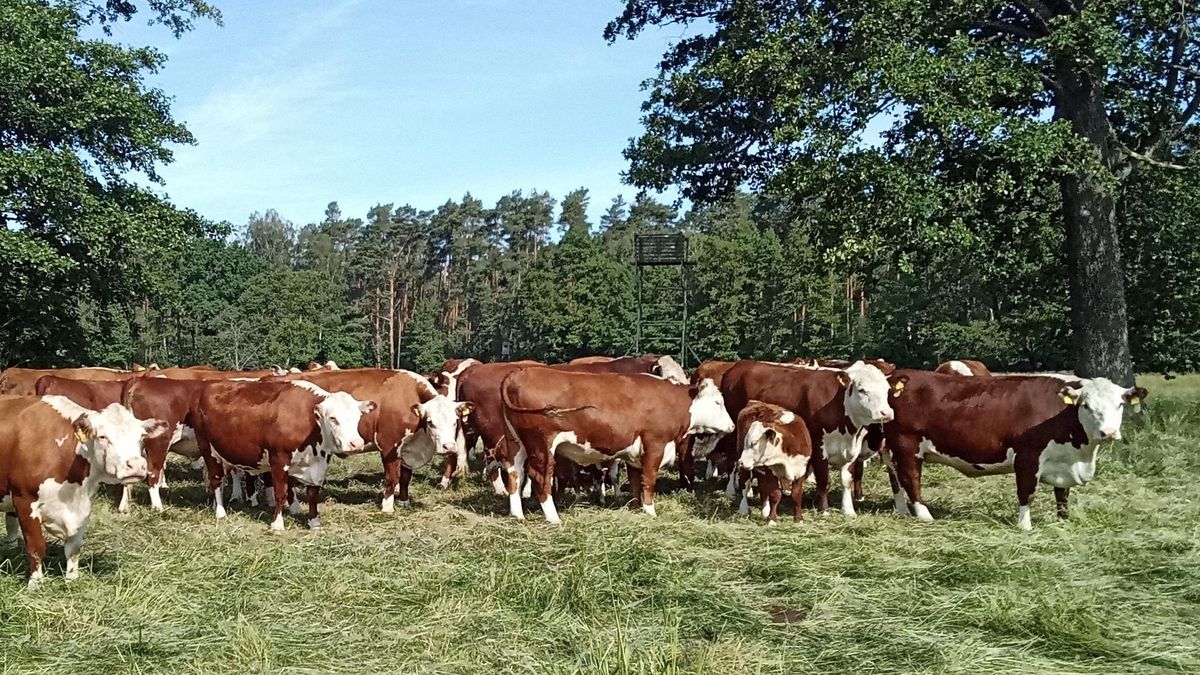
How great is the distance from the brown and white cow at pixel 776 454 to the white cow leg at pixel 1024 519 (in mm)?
2128

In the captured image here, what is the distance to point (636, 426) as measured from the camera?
10391mm

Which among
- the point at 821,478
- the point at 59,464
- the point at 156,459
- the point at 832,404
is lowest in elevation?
the point at 821,478

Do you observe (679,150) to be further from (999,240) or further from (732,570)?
(732,570)

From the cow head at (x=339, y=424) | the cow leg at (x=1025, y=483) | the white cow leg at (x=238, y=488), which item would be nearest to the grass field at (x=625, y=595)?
the cow leg at (x=1025, y=483)

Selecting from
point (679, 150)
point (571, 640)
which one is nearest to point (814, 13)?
point (679, 150)

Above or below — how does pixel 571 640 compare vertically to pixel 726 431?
below

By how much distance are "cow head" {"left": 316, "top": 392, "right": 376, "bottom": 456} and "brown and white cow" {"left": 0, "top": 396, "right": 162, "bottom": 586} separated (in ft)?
8.14

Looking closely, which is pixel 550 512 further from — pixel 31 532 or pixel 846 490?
pixel 31 532

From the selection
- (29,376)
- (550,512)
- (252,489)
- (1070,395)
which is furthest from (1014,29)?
(29,376)

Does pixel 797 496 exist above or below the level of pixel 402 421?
below

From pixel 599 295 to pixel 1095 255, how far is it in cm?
5080

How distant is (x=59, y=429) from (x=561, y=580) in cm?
418

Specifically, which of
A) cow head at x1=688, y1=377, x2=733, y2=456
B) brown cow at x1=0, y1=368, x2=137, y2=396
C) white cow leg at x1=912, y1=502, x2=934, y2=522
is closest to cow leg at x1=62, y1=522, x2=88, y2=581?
brown cow at x1=0, y1=368, x2=137, y2=396

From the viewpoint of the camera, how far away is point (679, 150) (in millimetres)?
16953
